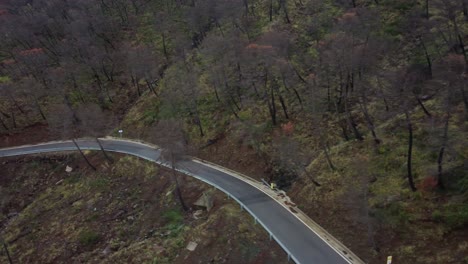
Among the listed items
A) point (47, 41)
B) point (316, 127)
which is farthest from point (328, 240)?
point (47, 41)

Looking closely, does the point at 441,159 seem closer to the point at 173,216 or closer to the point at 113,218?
the point at 173,216

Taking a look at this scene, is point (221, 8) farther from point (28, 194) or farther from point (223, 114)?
point (28, 194)

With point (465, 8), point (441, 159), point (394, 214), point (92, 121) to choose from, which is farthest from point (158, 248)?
point (465, 8)

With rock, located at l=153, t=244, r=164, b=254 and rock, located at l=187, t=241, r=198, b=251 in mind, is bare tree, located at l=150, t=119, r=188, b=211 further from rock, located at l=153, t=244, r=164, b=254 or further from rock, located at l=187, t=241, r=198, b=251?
rock, located at l=187, t=241, r=198, b=251

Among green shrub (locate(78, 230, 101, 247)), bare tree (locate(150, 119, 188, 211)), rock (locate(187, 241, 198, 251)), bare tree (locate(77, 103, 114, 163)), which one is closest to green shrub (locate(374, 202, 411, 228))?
rock (locate(187, 241, 198, 251))

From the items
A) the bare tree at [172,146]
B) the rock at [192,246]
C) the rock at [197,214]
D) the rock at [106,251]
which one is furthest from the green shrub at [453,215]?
the rock at [106,251]

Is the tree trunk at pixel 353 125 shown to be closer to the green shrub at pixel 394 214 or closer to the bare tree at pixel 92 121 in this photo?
the green shrub at pixel 394 214
